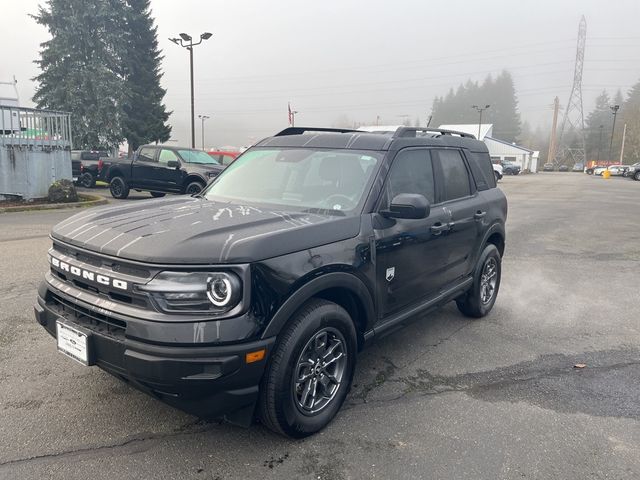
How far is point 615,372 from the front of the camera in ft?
13.5

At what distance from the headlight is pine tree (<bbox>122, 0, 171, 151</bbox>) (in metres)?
37.9

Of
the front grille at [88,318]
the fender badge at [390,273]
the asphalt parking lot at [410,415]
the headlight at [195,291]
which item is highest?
the headlight at [195,291]

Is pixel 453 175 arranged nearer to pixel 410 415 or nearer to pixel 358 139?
pixel 358 139

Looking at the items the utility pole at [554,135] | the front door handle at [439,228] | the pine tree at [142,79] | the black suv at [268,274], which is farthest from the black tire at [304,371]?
the utility pole at [554,135]

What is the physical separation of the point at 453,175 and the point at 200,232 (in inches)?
106

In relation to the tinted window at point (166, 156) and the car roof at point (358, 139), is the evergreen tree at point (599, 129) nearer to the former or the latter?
the tinted window at point (166, 156)

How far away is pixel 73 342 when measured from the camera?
279 centimetres

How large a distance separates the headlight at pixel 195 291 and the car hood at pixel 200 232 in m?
0.08

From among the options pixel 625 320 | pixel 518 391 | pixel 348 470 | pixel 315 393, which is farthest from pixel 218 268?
pixel 625 320

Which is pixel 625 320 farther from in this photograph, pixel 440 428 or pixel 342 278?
pixel 342 278

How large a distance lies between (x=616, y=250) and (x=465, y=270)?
655cm

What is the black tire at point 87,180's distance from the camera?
66.5ft

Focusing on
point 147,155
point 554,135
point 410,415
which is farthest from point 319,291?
point 554,135

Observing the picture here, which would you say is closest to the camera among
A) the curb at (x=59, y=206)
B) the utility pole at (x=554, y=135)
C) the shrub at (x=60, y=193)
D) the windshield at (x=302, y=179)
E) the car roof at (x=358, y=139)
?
the windshield at (x=302, y=179)
